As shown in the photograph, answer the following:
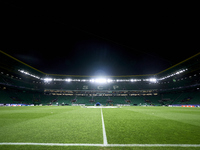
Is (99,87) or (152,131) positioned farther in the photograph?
(99,87)

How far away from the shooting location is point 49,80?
64812mm

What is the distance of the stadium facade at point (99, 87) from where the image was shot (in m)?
43.3

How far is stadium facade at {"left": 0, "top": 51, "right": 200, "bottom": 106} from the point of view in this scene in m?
43.3

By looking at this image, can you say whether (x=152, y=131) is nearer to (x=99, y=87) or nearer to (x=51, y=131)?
(x=51, y=131)

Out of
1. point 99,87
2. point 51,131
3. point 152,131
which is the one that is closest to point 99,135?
point 51,131

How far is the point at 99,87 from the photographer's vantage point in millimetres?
65875

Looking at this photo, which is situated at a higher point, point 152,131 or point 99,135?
point 99,135

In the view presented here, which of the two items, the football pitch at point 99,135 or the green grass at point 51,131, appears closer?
the football pitch at point 99,135

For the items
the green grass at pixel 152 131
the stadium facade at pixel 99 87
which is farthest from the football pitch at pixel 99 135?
the stadium facade at pixel 99 87

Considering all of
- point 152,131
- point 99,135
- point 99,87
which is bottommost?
point 152,131

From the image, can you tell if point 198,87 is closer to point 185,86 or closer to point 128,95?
point 185,86

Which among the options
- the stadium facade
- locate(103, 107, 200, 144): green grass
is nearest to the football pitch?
locate(103, 107, 200, 144): green grass

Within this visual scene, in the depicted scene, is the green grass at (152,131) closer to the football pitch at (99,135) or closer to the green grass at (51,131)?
the football pitch at (99,135)

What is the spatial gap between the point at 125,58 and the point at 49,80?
49239mm
